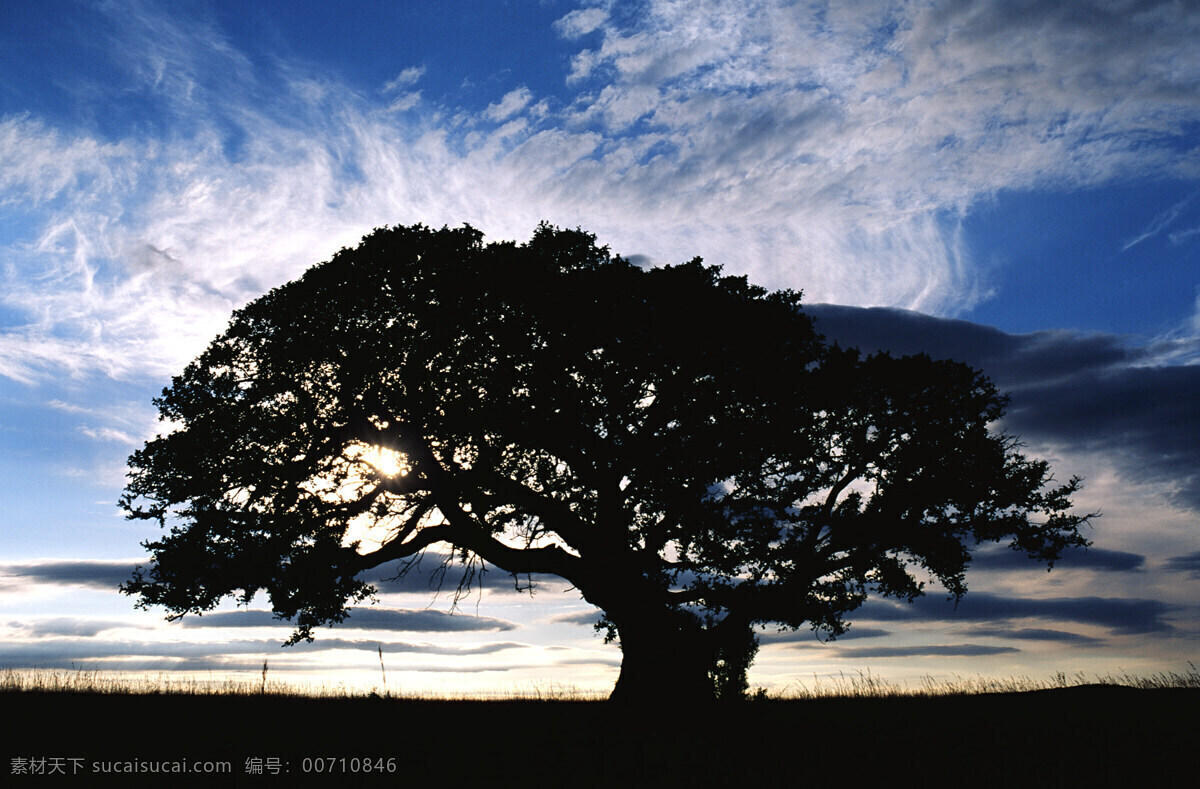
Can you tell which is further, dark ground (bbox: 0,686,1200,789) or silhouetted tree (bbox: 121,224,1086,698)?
silhouetted tree (bbox: 121,224,1086,698)

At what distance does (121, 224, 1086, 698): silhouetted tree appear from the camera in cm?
1953

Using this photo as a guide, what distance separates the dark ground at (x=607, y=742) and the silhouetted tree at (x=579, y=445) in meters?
2.58

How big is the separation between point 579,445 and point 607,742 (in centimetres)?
740

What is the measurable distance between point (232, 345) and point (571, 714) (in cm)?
1325

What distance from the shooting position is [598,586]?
19.9 metres

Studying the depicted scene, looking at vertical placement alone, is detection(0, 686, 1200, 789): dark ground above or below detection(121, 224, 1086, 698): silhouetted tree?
below

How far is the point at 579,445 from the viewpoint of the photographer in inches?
784

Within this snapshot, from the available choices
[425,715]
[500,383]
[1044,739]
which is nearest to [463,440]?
[500,383]

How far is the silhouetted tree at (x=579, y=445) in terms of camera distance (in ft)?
64.1

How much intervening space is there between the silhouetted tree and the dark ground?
258 cm

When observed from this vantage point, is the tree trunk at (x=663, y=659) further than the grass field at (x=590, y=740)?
Yes

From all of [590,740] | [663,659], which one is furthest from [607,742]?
[663,659]

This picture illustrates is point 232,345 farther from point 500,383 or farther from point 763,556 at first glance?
point 763,556

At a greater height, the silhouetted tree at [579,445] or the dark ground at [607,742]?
the silhouetted tree at [579,445]
